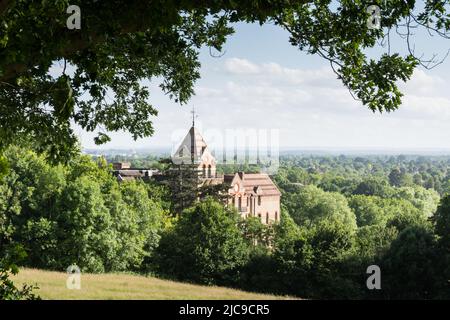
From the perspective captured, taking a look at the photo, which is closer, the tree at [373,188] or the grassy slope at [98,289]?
the grassy slope at [98,289]

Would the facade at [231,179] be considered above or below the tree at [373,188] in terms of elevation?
above

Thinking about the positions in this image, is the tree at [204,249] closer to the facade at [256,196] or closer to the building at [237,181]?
the building at [237,181]

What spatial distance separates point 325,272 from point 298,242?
10.2ft

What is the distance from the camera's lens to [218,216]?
43.3m

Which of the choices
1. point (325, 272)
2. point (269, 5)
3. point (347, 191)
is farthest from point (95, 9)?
point (347, 191)

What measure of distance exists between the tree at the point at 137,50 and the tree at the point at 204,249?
30555mm

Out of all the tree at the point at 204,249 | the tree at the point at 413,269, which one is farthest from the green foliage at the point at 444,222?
the tree at the point at 204,249

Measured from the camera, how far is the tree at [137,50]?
19.7 ft

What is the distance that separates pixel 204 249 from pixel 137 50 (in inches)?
1367

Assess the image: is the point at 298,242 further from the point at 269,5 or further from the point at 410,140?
the point at 269,5

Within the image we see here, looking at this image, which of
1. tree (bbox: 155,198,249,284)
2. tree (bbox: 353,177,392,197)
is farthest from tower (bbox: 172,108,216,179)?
tree (bbox: 353,177,392,197)

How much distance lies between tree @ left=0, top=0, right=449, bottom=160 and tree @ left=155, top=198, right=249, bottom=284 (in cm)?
3056

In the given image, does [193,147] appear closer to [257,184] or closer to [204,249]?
[257,184]

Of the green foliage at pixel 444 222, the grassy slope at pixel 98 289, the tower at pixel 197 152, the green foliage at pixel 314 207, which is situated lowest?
the green foliage at pixel 314 207
